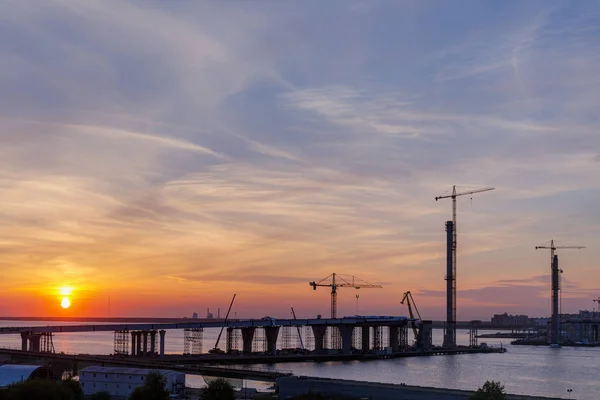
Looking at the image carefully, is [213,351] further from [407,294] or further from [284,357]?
[407,294]

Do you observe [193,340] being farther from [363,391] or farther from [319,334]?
[363,391]

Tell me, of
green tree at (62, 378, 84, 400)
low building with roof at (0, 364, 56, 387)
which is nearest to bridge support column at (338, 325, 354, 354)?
low building with roof at (0, 364, 56, 387)

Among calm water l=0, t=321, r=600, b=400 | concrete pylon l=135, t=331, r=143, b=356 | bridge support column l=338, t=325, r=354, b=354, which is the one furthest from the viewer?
bridge support column l=338, t=325, r=354, b=354

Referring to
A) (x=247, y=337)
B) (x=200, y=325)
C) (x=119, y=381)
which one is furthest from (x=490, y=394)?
(x=200, y=325)

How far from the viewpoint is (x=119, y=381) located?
54562 mm

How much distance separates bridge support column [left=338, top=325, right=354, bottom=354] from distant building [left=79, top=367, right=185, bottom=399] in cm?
7088

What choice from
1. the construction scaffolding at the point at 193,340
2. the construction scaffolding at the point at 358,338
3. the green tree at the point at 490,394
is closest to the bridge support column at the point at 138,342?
the construction scaffolding at the point at 193,340

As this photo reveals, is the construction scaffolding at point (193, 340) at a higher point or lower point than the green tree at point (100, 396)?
lower

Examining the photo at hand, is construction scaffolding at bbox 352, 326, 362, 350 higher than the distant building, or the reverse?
the distant building

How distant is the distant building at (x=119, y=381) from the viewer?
176ft

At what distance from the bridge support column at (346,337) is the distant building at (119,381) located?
70.9m

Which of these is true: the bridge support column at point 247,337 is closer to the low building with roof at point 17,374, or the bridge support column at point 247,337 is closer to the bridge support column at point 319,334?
the bridge support column at point 319,334

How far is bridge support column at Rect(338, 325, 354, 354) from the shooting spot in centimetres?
12456

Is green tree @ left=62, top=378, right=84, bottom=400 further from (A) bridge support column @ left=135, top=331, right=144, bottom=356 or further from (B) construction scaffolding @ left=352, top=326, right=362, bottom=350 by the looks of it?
(B) construction scaffolding @ left=352, top=326, right=362, bottom=350
